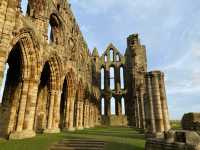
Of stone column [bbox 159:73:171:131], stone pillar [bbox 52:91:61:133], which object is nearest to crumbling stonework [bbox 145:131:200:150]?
stone column [bbox 159:73:171:131]

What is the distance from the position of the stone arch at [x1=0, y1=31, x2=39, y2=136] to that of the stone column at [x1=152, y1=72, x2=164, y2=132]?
888cm

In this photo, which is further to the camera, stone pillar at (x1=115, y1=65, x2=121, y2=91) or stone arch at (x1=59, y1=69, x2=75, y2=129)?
stone pillar at (x1=115, y1=65, x2=121, y2=91)

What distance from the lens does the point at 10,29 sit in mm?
11094

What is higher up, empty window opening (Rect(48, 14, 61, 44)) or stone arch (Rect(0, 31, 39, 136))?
empty window opening (Rect(48, 14, 61, 44))

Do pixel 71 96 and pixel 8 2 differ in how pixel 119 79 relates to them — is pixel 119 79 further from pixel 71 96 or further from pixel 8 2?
pixel 8 2

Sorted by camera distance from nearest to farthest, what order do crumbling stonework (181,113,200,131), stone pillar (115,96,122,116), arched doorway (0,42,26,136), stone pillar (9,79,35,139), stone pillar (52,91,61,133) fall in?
1. crumbling stonework (181,113,200,131)
2. stone pillar (9,79,35,139)
3. arched doorway (0,42,26,136)
4. stone pillar (52,91,61,133)
5. stone pillar (115,96,122,116)

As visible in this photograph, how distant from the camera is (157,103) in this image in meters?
13.5

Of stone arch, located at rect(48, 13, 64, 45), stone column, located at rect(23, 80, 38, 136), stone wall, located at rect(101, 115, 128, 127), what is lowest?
stone wall, located at rect(101, 115, 128, 127)

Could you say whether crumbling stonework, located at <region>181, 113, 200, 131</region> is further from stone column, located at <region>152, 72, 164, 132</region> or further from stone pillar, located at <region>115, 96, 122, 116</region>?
stone pillar, located at <region>115, 96, 122, 116</region>

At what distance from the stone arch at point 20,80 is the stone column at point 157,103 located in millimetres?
8877

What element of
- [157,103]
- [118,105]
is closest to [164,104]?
[157,103]

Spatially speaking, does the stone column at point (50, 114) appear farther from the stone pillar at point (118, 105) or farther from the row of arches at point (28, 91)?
the stone pillar at point (118, 105)

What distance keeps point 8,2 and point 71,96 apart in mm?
14266

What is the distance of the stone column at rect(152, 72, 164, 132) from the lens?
1304cm
